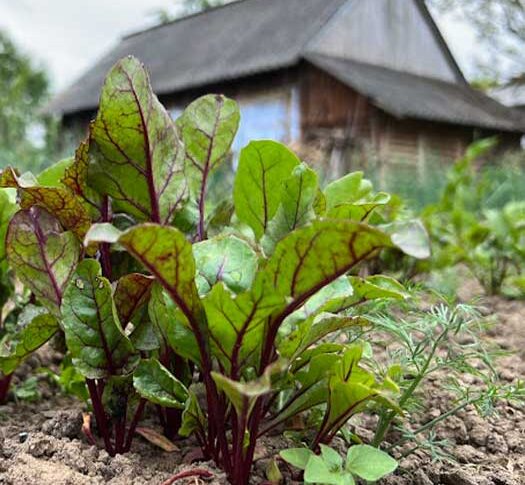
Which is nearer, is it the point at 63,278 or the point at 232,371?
the point at 232,371

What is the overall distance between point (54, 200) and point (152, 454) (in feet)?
1.57

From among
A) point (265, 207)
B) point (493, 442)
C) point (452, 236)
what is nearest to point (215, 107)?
point (265, 207)

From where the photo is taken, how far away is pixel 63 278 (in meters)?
1.13

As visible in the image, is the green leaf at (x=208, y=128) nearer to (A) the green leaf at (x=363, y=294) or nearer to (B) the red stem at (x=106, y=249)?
(B) the red stem at (x=106, y=249)

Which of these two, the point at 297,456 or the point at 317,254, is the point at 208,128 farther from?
the point at 297,456

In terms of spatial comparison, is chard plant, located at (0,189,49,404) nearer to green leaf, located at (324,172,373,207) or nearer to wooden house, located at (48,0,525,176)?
green leaf, located at (324,172,373,207)

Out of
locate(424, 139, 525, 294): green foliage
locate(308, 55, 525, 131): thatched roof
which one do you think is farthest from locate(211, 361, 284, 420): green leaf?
locate(308, 55, 525, 131): thatched roof

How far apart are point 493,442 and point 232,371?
2.15 feet

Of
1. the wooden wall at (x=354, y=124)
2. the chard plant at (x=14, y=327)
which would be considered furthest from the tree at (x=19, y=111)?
the wooden wall at (x=354, y=124)

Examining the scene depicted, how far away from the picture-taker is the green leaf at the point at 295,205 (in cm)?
101

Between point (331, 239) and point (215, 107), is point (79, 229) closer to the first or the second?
point (215, 107)

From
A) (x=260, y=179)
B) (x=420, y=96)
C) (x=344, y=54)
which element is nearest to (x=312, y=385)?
(x=260, y=179)

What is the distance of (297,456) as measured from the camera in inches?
38.8

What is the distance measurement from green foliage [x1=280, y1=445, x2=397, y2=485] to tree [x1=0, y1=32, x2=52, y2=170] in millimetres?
2213
